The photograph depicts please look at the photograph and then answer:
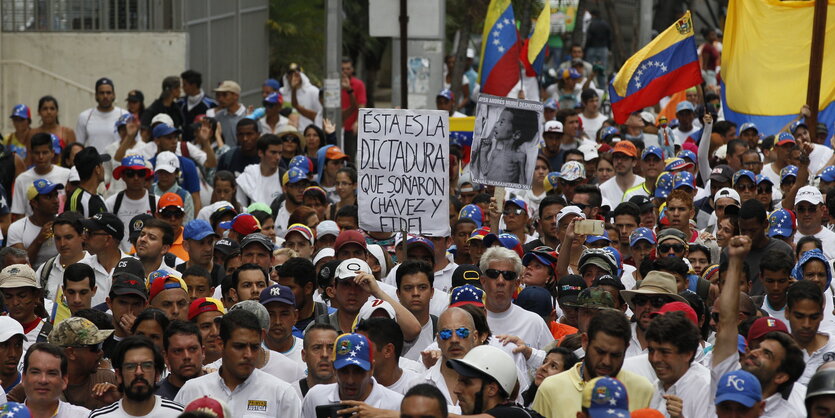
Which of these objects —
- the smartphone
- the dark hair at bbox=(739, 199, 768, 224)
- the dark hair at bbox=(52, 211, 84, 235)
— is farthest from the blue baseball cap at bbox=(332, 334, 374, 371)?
the dark hair at bbox=(739, 199, 768, 224)

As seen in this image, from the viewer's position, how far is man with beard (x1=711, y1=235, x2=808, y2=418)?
7188 mm

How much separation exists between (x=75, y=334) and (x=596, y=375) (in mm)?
2896

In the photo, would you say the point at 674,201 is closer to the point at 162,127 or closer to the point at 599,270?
the point at 599,270

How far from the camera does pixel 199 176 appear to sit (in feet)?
47.4

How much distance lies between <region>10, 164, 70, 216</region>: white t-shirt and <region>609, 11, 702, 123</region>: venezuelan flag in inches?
227

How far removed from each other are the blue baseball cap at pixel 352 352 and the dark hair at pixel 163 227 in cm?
387

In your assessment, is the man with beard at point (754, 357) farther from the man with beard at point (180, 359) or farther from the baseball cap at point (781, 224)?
the baseball cap at point (781, 224)

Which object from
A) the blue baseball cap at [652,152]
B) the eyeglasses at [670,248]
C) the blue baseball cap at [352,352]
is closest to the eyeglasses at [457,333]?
the blue baseball cap at [352,352]

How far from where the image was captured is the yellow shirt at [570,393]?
7219mm

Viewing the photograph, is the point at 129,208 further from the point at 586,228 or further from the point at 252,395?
the point at 252,395

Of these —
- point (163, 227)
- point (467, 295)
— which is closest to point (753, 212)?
Answer: point (467, 295)

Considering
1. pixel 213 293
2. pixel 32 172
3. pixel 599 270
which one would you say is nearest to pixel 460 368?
pixel 599 270

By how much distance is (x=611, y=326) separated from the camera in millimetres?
7383

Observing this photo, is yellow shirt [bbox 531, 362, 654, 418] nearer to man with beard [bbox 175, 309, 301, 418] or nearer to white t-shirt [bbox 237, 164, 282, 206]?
man with beard [bbox 175, 309, 301, 418]
